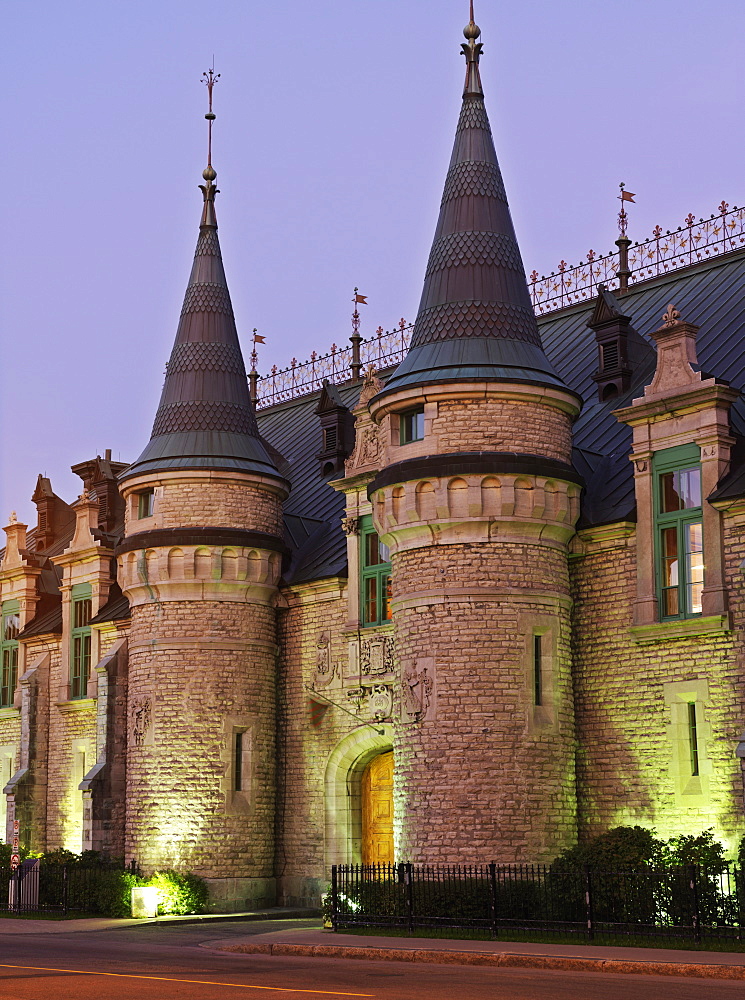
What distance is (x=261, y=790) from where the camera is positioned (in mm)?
32531

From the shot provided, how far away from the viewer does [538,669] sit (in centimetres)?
2633

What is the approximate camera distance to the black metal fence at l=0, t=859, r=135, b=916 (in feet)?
103

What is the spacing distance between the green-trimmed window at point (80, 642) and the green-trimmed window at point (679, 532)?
1998cm

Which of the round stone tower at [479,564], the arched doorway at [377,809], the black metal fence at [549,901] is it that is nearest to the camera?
the black metal fence at [549,901]

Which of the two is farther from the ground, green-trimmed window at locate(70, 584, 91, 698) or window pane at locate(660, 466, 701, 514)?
window pane at locate(660, 466, 701, 514)

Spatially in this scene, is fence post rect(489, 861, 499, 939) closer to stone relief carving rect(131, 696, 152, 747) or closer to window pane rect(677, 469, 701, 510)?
window pane rect(677, 469, 701, 510)

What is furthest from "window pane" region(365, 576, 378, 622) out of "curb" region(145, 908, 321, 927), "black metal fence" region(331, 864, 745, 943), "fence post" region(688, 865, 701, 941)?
"fence post" region(688, 865, 701, 941)

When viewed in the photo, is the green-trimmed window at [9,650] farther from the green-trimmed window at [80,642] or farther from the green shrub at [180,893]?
the green shrub at [180,893]

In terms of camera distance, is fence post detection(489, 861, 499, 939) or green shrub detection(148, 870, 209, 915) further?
green shrub detection(148, 870, 209, 915)

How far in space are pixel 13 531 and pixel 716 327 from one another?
2525cm

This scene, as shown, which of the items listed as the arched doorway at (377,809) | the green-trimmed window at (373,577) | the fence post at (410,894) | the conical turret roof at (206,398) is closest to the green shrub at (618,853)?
the fence post at (410,894)

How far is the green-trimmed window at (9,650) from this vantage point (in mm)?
44625

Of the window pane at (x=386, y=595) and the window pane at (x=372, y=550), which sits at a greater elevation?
the window pane at (x=372, y=550)

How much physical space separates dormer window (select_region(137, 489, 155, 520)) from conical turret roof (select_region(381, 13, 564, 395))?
27.9 ft
